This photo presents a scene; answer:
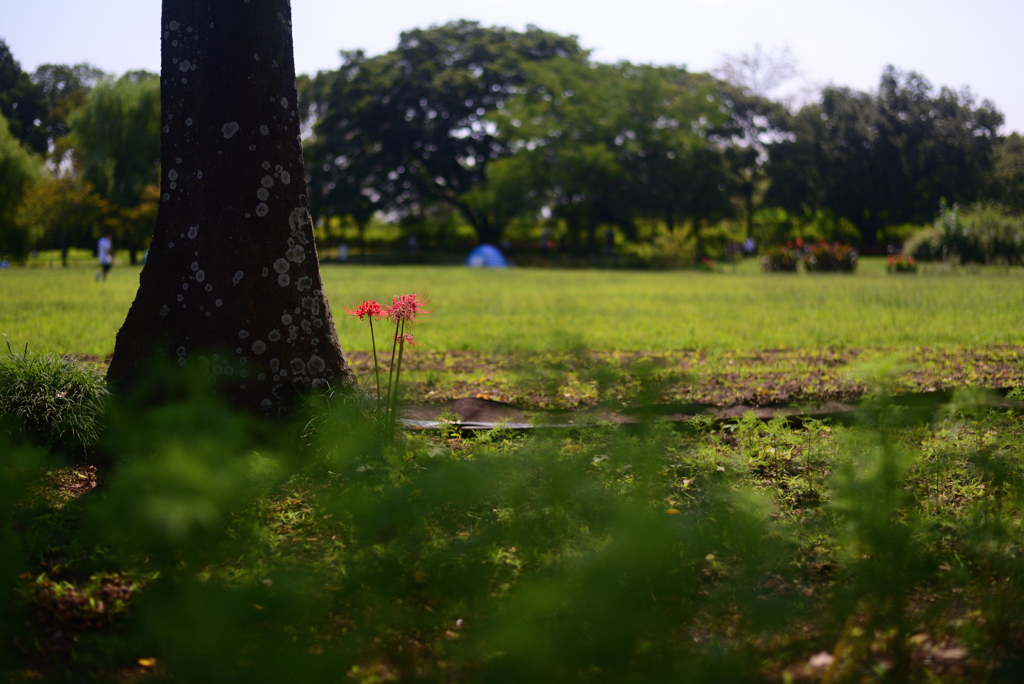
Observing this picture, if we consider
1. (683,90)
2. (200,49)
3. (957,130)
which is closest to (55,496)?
(200,49)

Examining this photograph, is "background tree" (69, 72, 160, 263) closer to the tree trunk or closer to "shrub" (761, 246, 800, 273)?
"shrub" (761, 246, 800, 273)

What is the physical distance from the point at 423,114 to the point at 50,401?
37844mm

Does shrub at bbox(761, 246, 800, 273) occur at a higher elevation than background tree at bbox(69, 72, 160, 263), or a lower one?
lower

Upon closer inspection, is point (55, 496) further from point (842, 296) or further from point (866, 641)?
point (842, 296)

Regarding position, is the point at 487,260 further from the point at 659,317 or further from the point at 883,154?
the point at 883,154

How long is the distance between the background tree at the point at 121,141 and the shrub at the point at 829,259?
25.9 metres

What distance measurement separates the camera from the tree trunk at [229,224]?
3768 mm

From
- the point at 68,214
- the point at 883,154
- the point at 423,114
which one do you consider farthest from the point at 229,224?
the point at 883,154

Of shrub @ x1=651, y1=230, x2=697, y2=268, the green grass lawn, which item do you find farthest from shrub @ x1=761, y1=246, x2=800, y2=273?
the green grass lawn

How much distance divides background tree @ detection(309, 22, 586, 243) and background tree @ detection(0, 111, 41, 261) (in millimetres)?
20617

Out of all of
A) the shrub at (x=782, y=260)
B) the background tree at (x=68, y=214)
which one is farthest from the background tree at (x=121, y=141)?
the shrub at (x=782, y=260)

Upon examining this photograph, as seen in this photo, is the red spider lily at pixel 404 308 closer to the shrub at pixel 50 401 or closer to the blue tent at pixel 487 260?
the shrub at pixel 50 401

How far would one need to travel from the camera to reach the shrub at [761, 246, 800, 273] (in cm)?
2475

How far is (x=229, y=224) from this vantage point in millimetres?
3768
